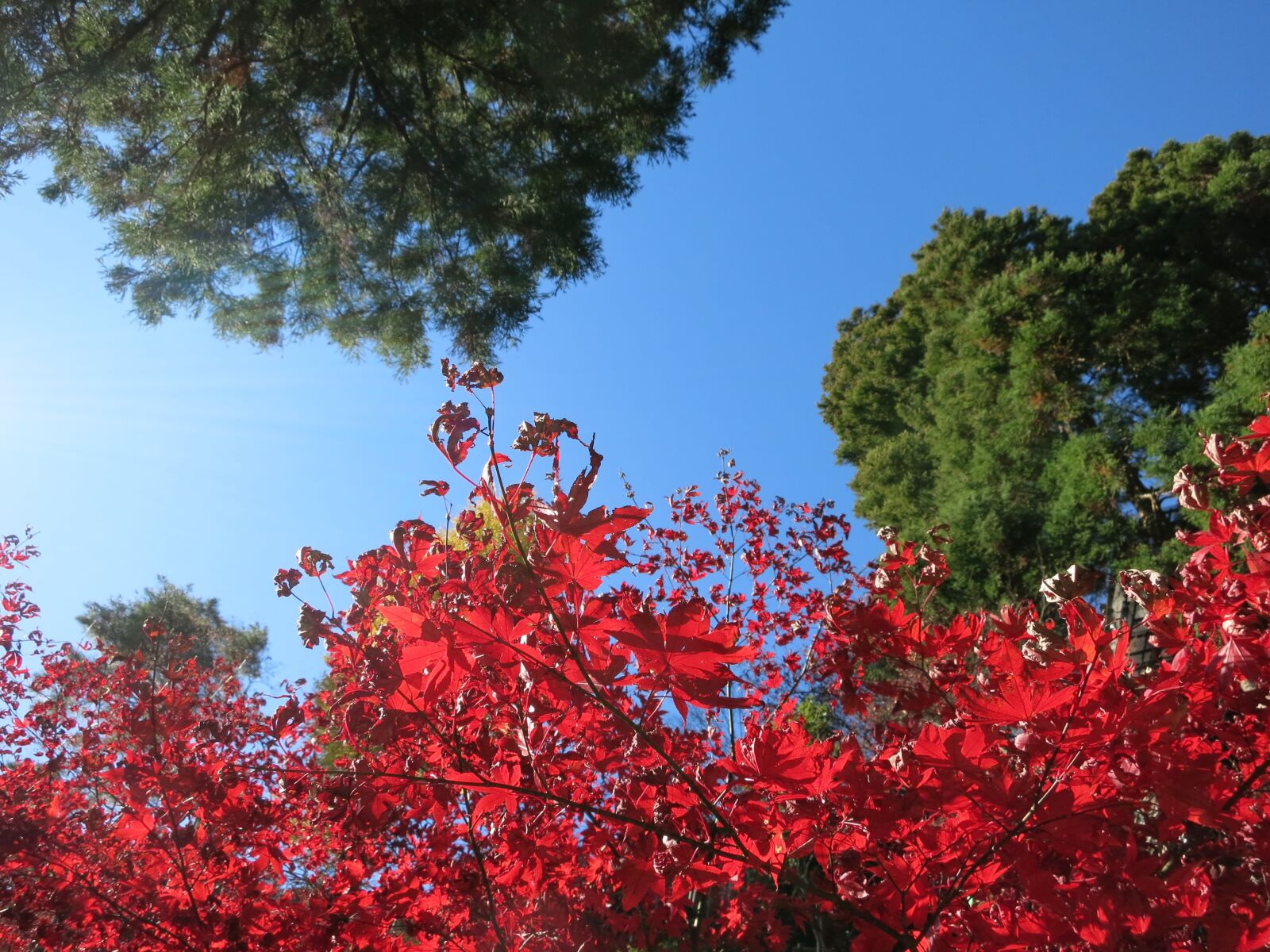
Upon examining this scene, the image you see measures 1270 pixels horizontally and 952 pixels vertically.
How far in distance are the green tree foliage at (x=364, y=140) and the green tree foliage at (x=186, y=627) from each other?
763cm

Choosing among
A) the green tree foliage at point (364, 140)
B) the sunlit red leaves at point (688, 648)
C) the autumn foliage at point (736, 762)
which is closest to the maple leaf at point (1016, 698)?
the autumn foliage at point (736, 762)

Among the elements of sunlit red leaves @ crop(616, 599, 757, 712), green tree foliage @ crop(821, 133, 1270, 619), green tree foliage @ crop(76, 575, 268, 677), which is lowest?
sunlit red leaves @ crop(616, 599, 757, 712)

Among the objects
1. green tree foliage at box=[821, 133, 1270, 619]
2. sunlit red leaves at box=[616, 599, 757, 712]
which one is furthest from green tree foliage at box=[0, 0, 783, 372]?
green tree foliage at box=[821, 133, 1270, 619]

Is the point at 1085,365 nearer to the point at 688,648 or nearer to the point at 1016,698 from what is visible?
the point at 1016,698

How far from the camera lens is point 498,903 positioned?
125 inches

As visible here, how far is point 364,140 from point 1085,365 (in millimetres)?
8674

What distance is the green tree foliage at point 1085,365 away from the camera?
334 inches

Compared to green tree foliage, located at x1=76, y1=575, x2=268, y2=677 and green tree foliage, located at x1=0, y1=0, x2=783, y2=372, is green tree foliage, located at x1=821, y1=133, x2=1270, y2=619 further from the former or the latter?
green tree foliage, located at x1=76, y1=575, x2=268, y2=677

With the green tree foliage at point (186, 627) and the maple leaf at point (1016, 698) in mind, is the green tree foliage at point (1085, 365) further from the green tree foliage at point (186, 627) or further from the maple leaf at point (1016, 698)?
the green tree foliage at point (186, 627)

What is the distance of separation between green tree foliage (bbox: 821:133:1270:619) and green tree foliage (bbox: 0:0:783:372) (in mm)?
5742

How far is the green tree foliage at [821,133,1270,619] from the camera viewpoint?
848 centimetres

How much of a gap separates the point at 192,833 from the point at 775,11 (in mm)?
6247

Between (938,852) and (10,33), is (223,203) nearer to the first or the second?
(10,33)

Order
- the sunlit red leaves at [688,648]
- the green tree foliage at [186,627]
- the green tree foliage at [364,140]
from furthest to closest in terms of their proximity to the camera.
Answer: the green tree foliage at [186,627], the green tree foliage at [364,140], the sunlit red leaves at [688,648]
